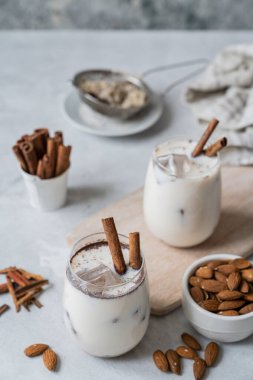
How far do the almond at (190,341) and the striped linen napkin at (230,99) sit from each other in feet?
1.65

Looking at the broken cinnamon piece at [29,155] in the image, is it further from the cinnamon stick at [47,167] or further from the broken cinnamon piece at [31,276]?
the broken cinnamon piece at [31,276]

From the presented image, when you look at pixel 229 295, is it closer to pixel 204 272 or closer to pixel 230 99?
pixel 204 272

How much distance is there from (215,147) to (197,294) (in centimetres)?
27

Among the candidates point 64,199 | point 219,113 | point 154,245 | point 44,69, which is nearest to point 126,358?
point 154,245

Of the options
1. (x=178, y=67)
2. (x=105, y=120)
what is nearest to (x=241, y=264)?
(x=105, y=120)

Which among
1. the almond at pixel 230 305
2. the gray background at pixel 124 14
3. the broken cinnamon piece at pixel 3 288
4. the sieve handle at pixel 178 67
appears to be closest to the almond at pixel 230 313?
the almond at pixel 230 305

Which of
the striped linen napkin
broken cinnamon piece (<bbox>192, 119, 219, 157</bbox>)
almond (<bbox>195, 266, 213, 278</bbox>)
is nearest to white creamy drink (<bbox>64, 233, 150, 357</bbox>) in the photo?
almond (<bbox>195, 266, 213, 278</bbox>)

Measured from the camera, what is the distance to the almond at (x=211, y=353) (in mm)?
968

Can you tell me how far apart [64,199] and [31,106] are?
412 mm

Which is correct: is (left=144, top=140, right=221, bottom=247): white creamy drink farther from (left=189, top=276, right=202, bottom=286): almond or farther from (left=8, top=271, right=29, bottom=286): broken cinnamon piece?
(left=8, top=271, right=29, bottom=286): broken cinnamon piece

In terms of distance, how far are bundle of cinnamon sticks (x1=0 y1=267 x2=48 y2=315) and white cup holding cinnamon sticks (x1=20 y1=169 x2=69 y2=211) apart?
183 mm

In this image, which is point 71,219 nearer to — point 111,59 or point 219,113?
point 219,113

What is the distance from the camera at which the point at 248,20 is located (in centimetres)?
222

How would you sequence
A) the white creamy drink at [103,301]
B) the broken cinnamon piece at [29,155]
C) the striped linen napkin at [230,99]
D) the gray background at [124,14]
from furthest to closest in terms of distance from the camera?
the gray background at [124,14], the striped linen napkin at [230,99], the broken cinnamon piece at [29,155], the white creamy drink at [103,301]
